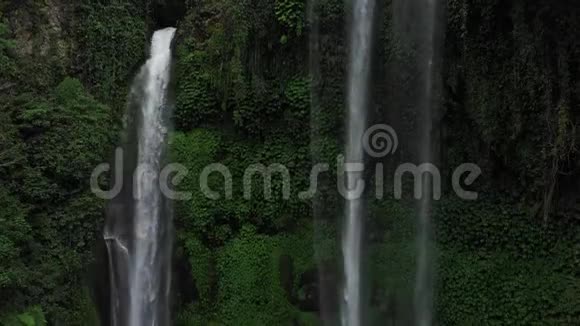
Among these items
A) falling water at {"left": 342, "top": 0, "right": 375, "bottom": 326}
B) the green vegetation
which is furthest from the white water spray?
falling water at {"left": 342, "top": 0, "right": 375, "bottom": 326}

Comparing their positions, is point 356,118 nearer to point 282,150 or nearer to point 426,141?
point 426,141

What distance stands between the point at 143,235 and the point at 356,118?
17.2 ft

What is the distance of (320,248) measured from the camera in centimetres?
1130

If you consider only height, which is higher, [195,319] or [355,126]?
[355,126]

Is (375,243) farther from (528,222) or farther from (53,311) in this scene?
(53,311)

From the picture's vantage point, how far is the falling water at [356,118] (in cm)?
1107

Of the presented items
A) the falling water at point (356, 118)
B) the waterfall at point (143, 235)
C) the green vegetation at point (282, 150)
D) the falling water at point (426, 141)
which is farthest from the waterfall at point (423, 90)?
the waterfall at point (143, 235)

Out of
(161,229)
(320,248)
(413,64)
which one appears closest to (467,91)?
(413,64)

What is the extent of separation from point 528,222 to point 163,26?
10210mm

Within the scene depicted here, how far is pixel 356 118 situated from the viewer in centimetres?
1138

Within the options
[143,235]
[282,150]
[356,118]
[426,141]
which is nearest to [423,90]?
[426,141]

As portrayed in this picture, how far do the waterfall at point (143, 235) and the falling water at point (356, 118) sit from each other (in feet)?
13.0

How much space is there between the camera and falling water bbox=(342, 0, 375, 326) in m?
11.1

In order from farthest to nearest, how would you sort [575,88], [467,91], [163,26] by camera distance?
[163,26], [467,91], [575,88]
